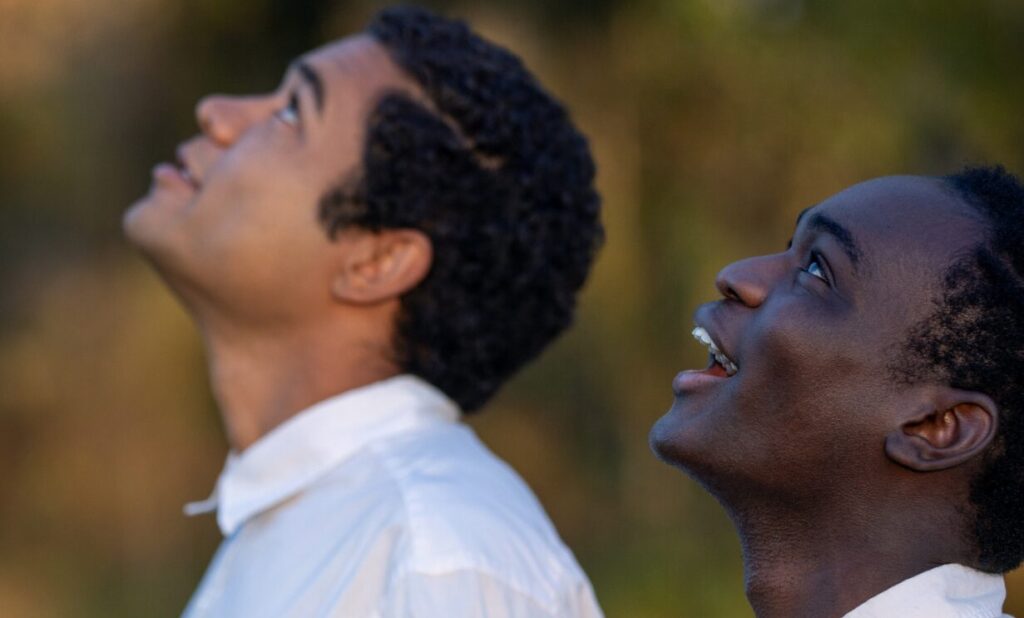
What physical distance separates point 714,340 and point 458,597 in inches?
26.9

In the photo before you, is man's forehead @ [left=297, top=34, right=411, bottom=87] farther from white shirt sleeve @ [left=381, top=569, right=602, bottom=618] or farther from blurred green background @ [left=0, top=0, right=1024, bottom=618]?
blurred green background @ [left=0, top=0, right=1024, bottom=618]

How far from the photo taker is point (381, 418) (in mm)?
2717

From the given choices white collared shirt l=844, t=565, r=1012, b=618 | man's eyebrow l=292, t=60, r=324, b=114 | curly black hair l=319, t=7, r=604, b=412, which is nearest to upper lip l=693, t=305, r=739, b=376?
white collared shirt l=844, t=565, r=1012, b=618

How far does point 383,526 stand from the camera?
94.6 inches

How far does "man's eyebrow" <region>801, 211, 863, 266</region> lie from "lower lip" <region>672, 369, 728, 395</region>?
0.23 metres

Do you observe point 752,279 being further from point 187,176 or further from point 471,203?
point 187,176

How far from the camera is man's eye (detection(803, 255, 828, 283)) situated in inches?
72.2

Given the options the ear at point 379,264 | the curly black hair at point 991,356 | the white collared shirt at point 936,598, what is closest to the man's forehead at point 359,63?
the ear at point 379,264

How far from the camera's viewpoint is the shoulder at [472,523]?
2.32 metres

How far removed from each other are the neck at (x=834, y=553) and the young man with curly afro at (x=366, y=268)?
0.69m

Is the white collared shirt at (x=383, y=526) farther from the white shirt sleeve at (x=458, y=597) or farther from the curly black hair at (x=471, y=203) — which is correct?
the curly black hair at (x=471, y=203)

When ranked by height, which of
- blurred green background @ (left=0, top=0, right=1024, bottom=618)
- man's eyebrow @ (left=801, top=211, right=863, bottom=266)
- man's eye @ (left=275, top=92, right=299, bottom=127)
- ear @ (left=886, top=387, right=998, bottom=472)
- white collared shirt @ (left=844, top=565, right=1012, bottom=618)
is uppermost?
man's eyebrow @ (left=801, top=211, right=863, bottom=266)

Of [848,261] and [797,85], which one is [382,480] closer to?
[848,261]

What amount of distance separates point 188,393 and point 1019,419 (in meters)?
6.49
